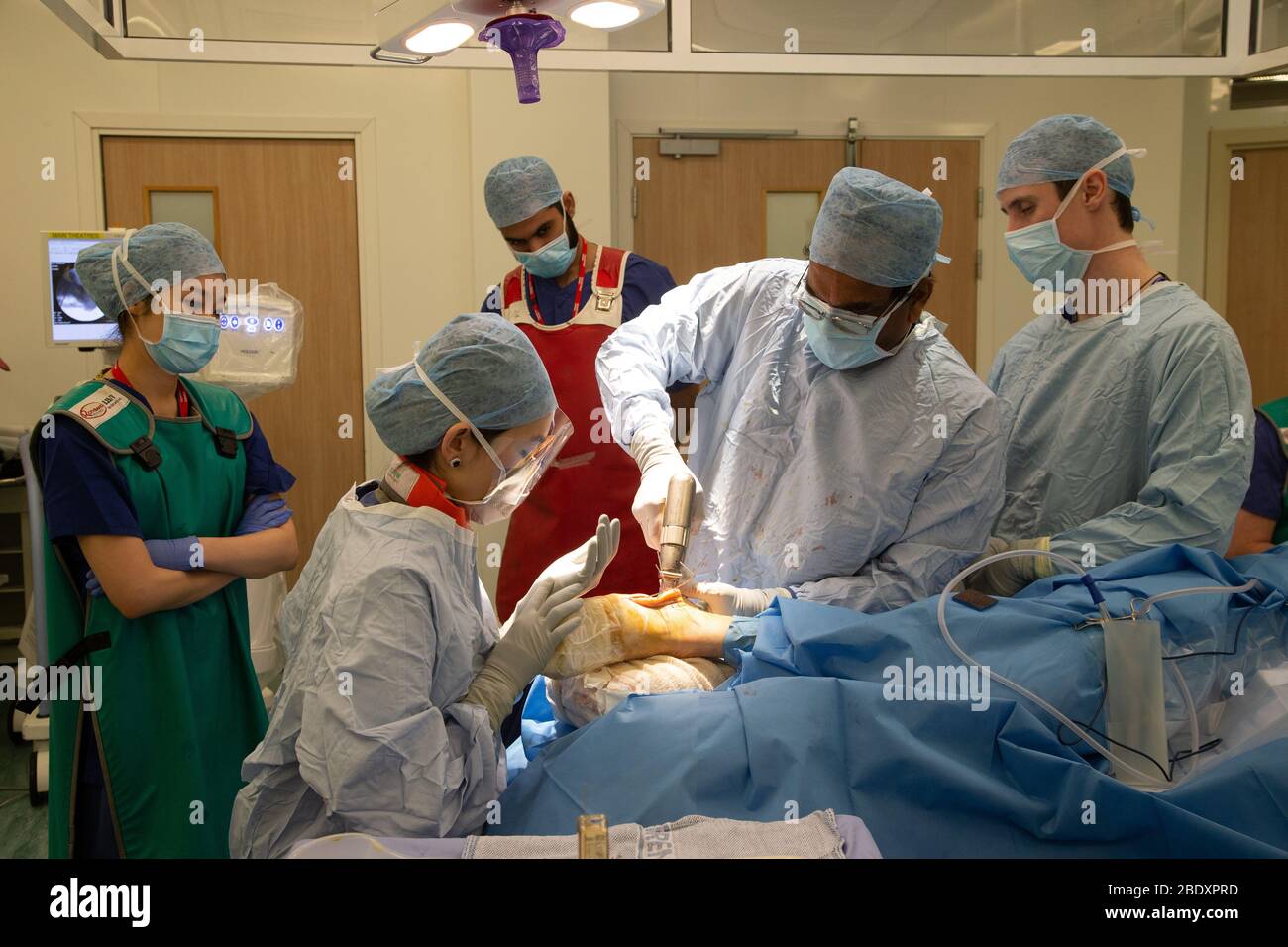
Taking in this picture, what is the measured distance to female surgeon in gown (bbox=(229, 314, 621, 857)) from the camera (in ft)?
4.29

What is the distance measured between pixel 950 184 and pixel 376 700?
3.97 meters

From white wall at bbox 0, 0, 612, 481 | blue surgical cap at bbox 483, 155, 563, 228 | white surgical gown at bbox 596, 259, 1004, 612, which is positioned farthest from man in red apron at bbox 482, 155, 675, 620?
white wall at bbox 0, 0, 612, 481

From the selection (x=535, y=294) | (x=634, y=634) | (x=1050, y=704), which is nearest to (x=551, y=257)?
(x=535, y=294)

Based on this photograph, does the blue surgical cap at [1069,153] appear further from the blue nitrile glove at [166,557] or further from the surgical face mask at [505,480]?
the blue nitrile glove at [166,557]

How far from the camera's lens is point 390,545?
1.40 m

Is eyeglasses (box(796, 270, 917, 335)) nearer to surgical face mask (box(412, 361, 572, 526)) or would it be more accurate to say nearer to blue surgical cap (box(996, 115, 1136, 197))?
blue surgical cap (box(996, 115, 1136, 197))

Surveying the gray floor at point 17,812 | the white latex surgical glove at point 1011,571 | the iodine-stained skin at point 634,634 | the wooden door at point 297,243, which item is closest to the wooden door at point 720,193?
the wooden door at point 297,243

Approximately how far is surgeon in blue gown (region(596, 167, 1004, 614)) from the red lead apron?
514mm

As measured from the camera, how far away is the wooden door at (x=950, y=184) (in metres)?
4.49

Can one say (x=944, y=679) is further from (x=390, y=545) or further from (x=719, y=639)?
(x=390, y=545)

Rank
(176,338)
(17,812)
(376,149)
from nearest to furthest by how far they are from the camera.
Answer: (176,338), (17,812), (376,149)

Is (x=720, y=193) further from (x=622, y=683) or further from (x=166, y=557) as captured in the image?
(x=622, y=683)

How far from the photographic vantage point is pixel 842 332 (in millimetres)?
1926
